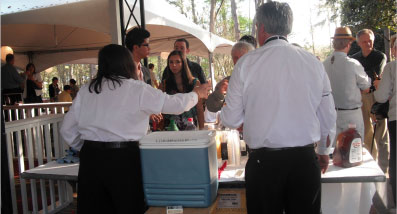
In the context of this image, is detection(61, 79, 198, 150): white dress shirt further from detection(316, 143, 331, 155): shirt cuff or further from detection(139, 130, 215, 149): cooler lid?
detection(316, 143, 331, 155): shirt cuff

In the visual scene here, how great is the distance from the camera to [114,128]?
2193 millimetres

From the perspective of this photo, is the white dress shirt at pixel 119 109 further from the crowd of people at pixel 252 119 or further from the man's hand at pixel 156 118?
the man's hand at pixel 156 118

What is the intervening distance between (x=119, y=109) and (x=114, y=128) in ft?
0.38

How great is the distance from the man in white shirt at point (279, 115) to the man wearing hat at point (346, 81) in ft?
6.41

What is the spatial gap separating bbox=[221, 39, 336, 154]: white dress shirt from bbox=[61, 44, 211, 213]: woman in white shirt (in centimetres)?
54

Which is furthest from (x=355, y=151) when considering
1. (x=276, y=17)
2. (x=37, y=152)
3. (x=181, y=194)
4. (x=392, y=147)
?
(x=37, y=152)

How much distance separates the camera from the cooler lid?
6.47 ft

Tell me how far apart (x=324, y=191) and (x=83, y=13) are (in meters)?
4.30

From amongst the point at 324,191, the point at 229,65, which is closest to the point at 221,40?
the point at 324,191

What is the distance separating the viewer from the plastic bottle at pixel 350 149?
93.2 inches

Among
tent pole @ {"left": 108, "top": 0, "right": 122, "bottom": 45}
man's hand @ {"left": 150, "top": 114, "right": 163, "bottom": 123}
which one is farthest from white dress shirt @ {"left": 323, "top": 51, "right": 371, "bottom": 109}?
tent pole @ {"left": 108, "top": 0, "right": 122, "bottom": 45}

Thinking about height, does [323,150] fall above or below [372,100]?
below

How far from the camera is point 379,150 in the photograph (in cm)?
449

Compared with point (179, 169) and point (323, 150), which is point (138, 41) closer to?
point (179, 169)
